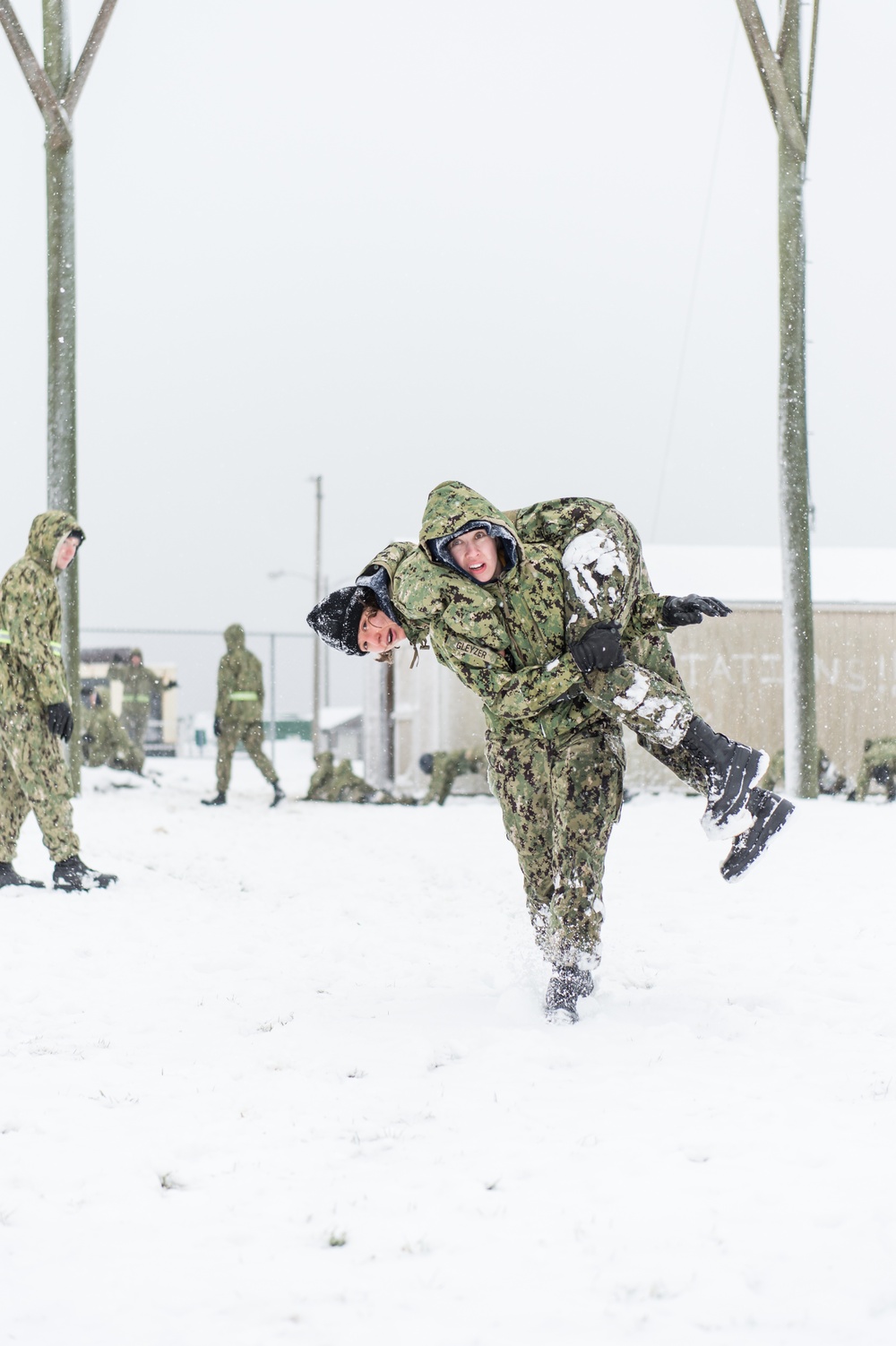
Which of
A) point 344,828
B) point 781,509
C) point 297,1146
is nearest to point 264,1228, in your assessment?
point 297,1146

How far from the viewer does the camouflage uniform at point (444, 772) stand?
13492 millimetres

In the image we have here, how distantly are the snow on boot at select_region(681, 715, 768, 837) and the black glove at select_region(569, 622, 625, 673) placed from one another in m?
0.35

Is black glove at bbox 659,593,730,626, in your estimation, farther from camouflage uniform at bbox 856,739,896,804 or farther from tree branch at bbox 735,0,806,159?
camouflage uniform at bbox 856,739,896,804

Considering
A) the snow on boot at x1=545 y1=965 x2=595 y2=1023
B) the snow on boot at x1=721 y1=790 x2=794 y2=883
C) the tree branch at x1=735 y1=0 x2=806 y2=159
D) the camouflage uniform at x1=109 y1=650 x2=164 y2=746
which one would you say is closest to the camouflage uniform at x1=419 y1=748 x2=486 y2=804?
the tree branch at x1=735 y1=0 x2=806 y2=159

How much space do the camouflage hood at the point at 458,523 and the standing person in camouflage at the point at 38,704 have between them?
3339 millimetres

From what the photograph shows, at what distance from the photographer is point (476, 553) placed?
328 centimetres

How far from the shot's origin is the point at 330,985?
434 centimetres

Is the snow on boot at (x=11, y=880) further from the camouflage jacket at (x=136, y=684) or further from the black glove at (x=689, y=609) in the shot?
the camouflage jacket at (x=136, y=684)

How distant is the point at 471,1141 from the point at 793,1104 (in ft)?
2.61

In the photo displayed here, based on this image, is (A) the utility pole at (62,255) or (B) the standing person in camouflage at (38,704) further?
(A) the utility pole at (62,255)

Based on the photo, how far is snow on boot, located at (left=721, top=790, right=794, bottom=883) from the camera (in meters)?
3.43

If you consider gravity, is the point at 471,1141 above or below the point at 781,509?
below

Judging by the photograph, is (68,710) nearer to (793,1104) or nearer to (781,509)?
(793,1104)

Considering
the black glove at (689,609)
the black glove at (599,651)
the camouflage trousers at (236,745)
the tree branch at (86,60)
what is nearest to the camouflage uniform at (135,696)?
the camouflage trousers at (236,745)
